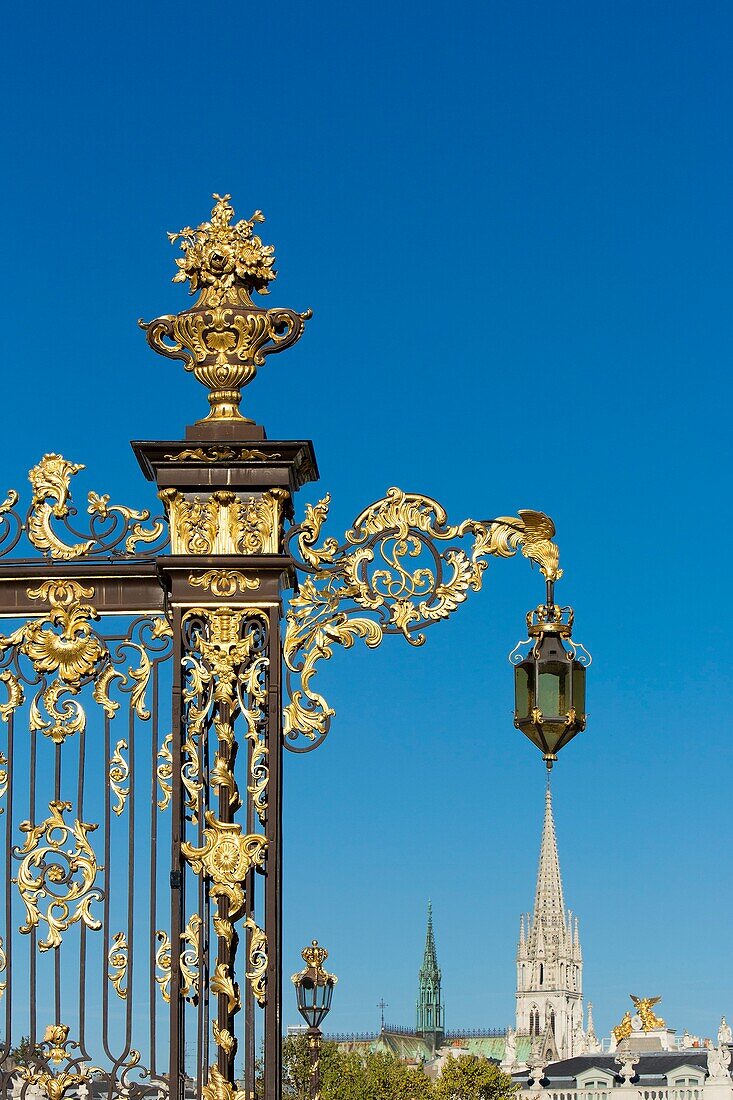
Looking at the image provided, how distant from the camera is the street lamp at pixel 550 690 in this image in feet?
28.3

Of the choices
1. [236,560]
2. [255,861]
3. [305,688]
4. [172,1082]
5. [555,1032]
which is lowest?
[555,1032]

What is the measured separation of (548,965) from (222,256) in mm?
131533

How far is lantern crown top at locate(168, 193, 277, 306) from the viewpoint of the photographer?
877cm

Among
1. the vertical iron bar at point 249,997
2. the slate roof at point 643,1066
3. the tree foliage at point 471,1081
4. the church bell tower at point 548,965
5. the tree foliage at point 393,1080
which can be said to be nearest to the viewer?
the vertical iron bar at point 249,997

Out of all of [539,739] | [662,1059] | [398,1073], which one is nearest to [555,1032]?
[662,1059]

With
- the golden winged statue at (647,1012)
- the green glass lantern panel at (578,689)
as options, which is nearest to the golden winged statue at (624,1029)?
the golden winged statue at (647,1012)

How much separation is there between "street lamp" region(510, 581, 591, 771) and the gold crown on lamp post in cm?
161

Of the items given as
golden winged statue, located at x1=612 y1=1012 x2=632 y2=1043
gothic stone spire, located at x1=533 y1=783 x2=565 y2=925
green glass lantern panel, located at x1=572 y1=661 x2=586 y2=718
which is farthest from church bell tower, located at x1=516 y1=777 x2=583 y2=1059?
green glass lantern panel, located at x1=572 y1=661 x2=586 y2=718

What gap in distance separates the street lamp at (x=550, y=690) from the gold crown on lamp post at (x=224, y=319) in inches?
63.5

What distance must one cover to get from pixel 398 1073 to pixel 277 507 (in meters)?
64.5

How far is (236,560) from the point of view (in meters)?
8.63

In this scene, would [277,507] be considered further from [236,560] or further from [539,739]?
[539,739]

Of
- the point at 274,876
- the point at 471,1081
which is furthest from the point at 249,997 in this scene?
the point at 471,1081

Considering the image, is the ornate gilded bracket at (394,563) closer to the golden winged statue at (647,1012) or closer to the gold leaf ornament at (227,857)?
the gold leaf ornament at (227,857)
